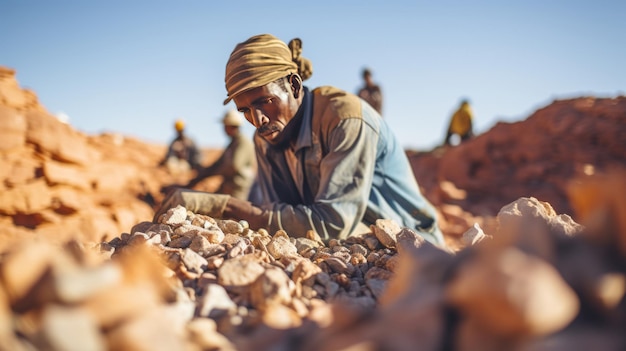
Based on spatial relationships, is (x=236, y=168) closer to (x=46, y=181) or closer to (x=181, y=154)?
(x=46, y=181)

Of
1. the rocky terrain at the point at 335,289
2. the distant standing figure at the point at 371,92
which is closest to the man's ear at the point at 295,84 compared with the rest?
the rocky terrain at the point at 335,289

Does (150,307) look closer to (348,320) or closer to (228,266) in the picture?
(348,320)

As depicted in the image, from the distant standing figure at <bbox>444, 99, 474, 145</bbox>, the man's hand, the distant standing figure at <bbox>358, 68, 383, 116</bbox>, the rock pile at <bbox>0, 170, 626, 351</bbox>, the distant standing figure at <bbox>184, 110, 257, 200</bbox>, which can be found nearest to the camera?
the rock pile at <bbox>0, 170, 626, 351</bbox>

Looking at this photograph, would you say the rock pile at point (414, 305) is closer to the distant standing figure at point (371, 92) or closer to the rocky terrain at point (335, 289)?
the rocky terrain at point (335, 289)

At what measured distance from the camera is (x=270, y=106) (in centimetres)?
247

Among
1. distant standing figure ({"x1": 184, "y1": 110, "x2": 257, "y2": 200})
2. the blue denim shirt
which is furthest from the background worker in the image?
the blue denim shirt

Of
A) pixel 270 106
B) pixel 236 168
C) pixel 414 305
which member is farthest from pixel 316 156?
pixel 236 168

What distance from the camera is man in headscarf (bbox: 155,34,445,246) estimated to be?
7.55 ft

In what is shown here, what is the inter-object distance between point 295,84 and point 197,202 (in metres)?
0.94

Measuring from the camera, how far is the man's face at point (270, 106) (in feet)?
7.92

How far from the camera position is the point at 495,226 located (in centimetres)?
172

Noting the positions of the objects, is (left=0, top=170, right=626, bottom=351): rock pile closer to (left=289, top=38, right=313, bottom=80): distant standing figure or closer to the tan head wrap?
the tan head wrap

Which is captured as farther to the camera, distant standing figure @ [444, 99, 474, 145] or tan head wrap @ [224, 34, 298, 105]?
distant standing figure @ [444, 99, 474, 145]

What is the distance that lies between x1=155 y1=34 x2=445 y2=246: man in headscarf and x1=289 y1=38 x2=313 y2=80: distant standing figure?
0.09 meters
